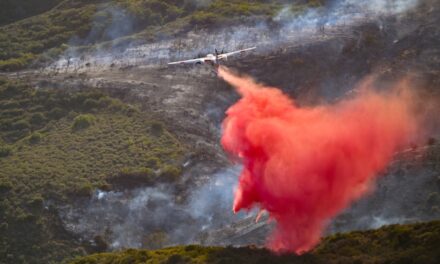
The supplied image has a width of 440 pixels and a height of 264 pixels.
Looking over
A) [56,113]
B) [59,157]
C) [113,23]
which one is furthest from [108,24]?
[59,157]

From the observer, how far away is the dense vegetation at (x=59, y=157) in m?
81.8

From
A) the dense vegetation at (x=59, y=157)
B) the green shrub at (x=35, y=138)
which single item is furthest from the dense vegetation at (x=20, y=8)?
the green shrub at (x=35, y=138)

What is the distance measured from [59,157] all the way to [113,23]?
31.9 metres

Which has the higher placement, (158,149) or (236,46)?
(236,46)

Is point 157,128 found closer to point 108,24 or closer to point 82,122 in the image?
point 82,122

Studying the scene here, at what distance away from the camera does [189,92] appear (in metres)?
102

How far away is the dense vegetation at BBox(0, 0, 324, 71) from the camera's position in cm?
11362

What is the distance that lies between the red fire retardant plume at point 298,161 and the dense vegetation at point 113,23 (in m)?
36.4

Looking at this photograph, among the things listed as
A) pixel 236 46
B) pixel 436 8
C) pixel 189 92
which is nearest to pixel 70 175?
pixel 189 92

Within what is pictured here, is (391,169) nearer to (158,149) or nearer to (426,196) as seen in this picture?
(426,196)

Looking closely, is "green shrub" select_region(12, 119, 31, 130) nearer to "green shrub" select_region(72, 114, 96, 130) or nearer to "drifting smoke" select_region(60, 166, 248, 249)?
"green shrub" select_region(72, 114, 96, 130)

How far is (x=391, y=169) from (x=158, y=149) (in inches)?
974

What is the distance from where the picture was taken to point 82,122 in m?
98.2

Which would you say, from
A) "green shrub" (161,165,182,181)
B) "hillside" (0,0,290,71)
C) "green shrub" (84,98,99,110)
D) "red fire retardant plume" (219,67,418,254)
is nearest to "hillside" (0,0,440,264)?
"green shrub" (161,165,182,181)
